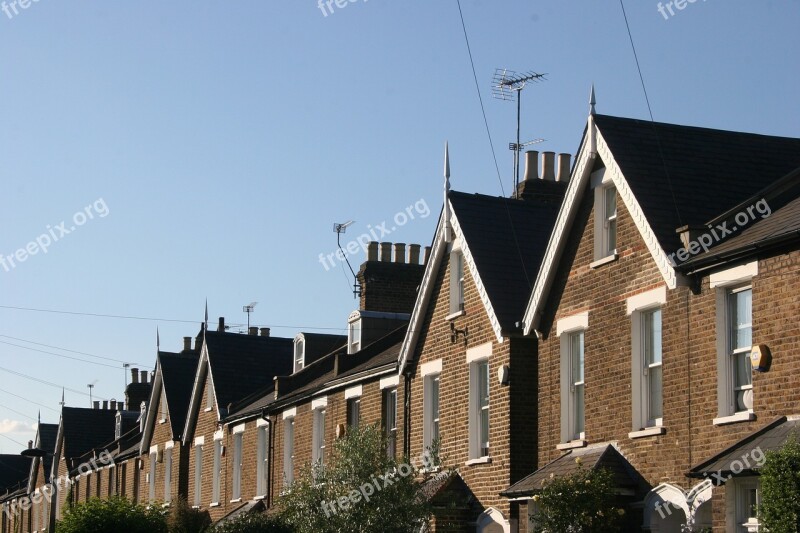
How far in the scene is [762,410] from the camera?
1817cm

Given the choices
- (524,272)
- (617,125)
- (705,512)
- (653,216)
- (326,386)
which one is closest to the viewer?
(705,512)

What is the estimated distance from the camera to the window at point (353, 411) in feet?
109

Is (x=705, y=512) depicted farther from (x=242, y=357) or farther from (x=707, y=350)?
(x=242, y=357)

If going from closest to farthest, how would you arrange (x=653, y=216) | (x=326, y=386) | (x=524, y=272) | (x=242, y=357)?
(x=653, y=216) < (x=524, y=272) < (x=326, y=386) < (x=242, y=357)

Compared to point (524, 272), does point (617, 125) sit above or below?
above

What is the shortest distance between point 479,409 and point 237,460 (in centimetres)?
1694

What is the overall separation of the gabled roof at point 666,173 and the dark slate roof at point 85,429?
4688cm

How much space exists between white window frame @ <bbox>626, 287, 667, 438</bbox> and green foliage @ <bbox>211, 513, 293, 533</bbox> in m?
12.1

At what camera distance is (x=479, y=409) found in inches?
1051

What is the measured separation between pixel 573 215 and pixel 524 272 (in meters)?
3.34

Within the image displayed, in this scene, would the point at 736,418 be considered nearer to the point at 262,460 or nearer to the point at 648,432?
the point at 648,432

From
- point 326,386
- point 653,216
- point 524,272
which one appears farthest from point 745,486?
point 326,386

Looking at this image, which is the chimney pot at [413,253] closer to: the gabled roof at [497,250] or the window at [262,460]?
the window at [262,460]

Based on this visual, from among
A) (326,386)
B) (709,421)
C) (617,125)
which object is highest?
(617,125)
